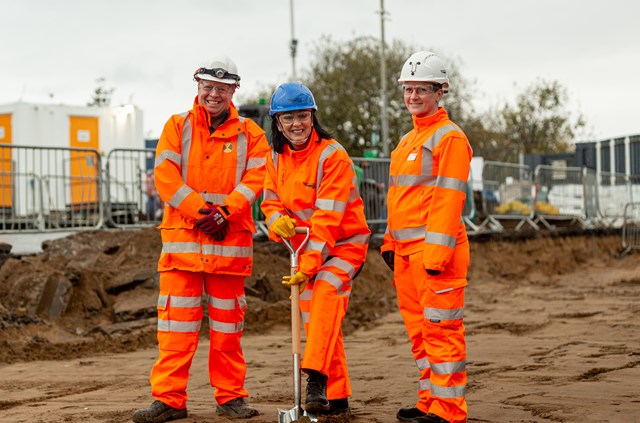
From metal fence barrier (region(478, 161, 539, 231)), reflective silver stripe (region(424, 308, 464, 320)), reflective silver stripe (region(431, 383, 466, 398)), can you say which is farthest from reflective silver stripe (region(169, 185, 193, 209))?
metal fence barrier (region(478, 161, 539, 231))

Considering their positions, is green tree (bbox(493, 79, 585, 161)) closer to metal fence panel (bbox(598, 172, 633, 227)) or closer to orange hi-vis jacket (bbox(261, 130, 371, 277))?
metal fence panel (bbox(598, 172, 633, 227))

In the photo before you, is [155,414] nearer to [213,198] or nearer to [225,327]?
[225,327]

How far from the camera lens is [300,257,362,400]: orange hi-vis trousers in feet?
22.2

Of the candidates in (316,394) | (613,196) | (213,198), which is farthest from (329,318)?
(613,196)

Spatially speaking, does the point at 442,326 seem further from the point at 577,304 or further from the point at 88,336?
the point at 577,304

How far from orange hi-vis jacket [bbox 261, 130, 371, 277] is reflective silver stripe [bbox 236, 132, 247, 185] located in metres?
0.29

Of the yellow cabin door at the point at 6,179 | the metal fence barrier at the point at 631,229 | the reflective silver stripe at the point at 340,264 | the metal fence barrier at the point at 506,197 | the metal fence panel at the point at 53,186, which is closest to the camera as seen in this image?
the reflective silver stripe at the point at 340,264

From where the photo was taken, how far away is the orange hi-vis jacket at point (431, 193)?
6445mm

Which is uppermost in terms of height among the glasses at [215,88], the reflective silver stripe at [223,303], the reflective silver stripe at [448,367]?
the glasses at [215,88]

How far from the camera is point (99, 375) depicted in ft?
34.5

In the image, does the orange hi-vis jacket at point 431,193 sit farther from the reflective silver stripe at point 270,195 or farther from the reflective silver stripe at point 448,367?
the reflective silver stripe at point 270,195

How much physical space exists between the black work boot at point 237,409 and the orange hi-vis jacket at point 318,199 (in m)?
1.09

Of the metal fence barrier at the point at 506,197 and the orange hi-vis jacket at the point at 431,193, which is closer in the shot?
the orange hi-vis jacket at the point at 431,193

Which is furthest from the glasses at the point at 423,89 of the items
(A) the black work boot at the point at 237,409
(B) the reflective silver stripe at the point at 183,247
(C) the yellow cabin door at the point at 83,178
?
(C) the yellow cabin door at the point at 83,178
